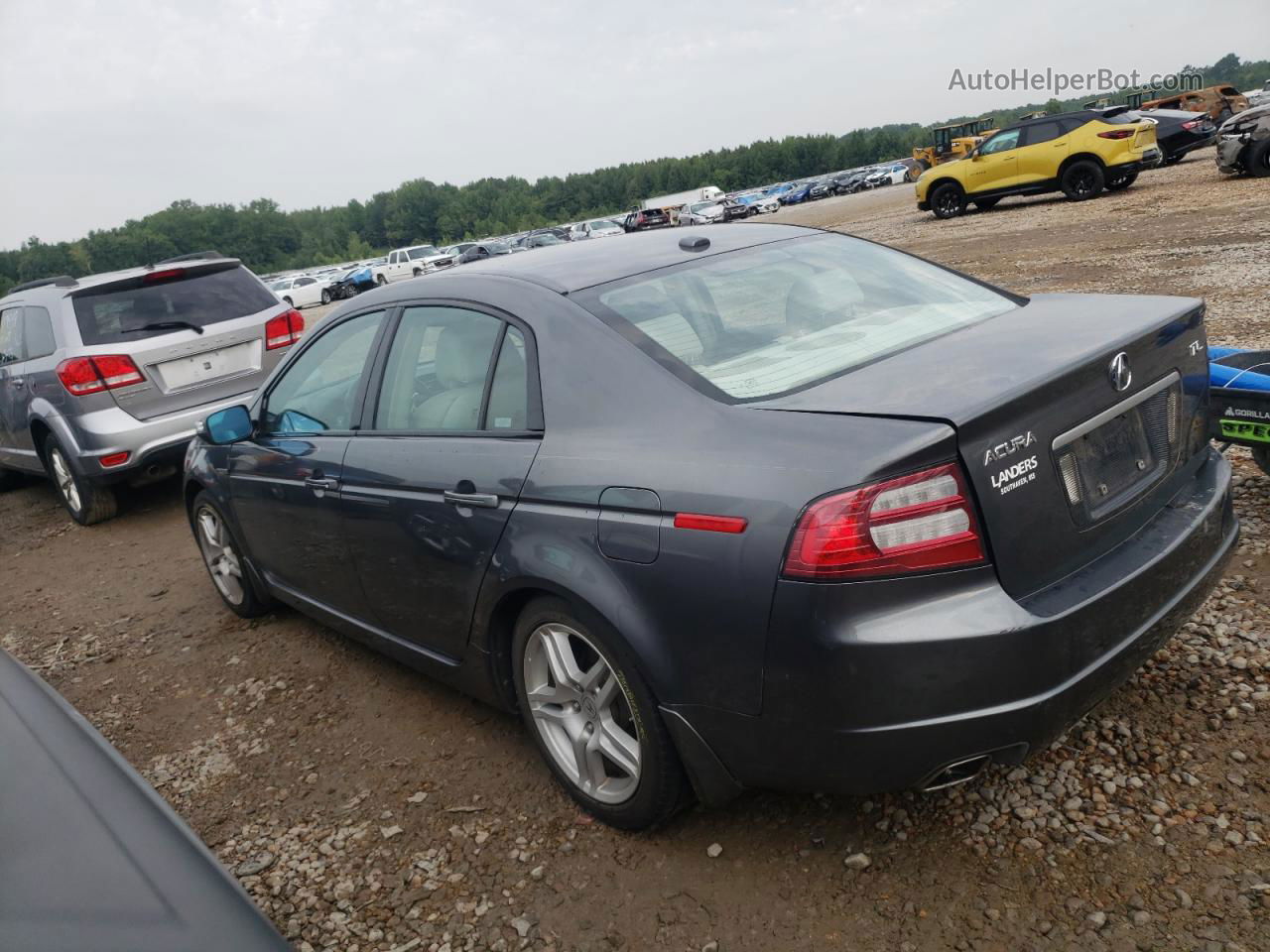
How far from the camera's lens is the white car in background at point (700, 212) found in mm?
43969

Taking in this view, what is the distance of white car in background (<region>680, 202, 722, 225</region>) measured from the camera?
43969 mm

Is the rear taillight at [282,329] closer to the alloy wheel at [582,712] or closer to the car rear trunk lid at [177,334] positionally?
the car rear trunk lid at [177,334]

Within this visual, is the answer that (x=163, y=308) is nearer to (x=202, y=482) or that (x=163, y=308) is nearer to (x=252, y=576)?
(x=202, y=482)

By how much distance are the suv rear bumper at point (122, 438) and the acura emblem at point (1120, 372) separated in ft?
19.0

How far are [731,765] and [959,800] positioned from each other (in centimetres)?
75

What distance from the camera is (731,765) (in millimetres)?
2279

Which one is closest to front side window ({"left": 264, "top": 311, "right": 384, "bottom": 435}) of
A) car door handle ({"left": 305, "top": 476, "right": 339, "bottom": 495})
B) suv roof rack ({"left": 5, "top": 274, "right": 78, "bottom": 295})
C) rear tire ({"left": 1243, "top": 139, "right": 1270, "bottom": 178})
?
car door handle ({"left": 305, "top": 476, "right": 339, "bottom": 495})

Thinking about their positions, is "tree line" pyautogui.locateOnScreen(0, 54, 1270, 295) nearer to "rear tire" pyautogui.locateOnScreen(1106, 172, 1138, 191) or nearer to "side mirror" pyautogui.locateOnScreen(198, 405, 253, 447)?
"rear tire" pyautogui.locateOnScreen(1106, 172, 1138, 191)

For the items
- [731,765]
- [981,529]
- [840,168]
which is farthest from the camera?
[840,168]

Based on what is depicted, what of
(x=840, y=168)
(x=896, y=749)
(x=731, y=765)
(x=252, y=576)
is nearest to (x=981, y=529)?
(x=896, y=749)

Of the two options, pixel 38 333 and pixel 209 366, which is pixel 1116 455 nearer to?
pixel 209 366

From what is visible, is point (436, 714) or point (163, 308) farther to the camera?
point (163, 308)

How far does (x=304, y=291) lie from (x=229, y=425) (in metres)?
39.7

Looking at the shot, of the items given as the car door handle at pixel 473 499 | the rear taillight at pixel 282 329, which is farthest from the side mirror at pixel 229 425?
the rear taillight at pixel 282 329
